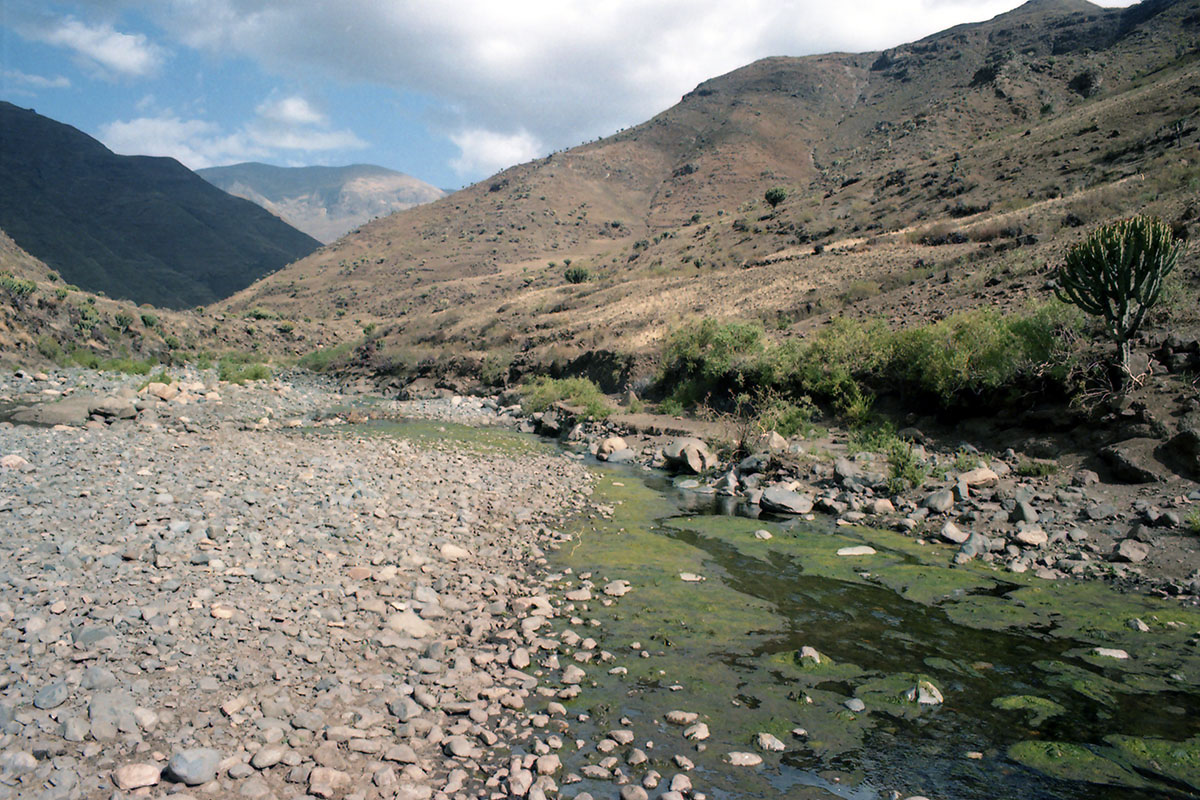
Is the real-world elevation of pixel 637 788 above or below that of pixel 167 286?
below

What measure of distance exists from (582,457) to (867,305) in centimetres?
1141

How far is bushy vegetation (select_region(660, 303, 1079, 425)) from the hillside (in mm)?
2758

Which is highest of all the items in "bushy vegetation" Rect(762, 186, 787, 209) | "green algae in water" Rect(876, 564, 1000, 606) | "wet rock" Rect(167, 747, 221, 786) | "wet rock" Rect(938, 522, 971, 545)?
"bushy vegetation" Rect(762, 186, 787, 209)

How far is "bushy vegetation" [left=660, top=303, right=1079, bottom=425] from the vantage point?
12742mm

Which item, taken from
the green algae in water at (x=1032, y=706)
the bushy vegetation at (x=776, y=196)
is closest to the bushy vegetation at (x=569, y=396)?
the green algae in water at (x=1032, y=706)

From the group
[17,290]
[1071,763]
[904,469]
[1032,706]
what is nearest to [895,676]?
[1032,706]

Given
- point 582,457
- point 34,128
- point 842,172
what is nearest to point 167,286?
point 34,128

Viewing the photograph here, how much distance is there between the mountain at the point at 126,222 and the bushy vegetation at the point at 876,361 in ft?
271

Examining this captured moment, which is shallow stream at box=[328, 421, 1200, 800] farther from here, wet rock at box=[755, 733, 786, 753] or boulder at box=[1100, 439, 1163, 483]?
boulder at box=[1100, 439, 1163, 483]

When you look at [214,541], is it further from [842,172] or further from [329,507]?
[842,172]

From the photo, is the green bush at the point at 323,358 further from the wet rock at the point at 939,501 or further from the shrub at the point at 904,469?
the wet rock at the point at 939,501

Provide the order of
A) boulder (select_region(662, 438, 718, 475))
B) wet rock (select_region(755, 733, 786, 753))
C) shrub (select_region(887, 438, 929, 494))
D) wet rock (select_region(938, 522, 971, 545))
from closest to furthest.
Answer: wet rock (select_region(755, 733, 786, 753))
wet rock (select_region(938, 522, 971, 545))
shrub (select_region(887, 438, 929, 494))
boulder (select_region(662, 438, 718, 475))

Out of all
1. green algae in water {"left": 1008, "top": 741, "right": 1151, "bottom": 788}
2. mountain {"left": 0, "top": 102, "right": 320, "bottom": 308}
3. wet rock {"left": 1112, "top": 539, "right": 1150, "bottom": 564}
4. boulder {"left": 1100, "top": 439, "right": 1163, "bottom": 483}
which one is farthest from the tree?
mountain {"left": 0, "top": 102, "right": 320, "bottom": 308}

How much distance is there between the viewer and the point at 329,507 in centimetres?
859
